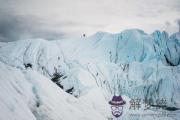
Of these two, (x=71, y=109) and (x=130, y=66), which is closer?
(x=71, y=109)

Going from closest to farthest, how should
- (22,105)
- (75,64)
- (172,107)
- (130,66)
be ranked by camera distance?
(22,105), (172,107), (75,64), (130,66)

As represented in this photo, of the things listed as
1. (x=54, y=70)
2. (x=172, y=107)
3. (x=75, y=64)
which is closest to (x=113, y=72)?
(x=75, y=64)

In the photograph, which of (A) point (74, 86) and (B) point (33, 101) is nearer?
(B) point (33, 101)

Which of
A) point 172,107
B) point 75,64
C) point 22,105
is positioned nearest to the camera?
point 22,105

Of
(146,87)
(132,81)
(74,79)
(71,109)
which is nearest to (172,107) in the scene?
(146,87)

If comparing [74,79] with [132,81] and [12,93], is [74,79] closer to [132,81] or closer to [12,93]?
[12,93]

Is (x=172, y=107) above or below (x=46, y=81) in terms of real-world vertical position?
below

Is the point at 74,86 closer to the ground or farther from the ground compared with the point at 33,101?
farther from the ground

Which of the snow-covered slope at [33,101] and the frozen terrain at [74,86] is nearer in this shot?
the snow-covered slope at [33,101]

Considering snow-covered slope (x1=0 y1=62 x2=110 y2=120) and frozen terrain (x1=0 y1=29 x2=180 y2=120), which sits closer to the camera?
snow-covered slope (x1=0 y1=62 x2=110 y2=120)

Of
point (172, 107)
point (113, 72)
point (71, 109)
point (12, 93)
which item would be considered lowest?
point (172, 107)
